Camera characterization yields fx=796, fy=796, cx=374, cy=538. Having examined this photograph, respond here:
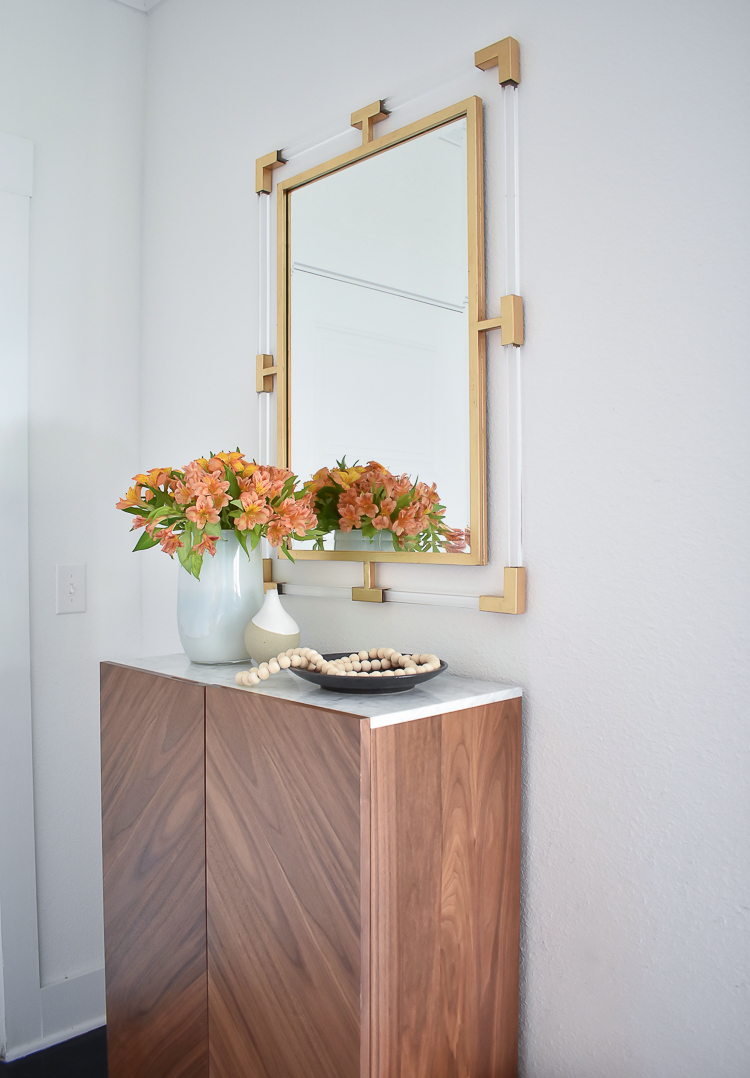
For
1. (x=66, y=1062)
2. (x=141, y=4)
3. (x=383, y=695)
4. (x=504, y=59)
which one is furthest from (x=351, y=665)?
(x=141, y=4)

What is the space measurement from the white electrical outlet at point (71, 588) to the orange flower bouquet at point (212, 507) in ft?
2.10

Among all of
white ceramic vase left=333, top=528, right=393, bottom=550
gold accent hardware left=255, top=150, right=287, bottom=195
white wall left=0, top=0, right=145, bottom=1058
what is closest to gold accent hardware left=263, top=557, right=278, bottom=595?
white ceramic vase left=333, top=528, right=393, bottom=550

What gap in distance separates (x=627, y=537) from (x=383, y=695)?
1.30ft

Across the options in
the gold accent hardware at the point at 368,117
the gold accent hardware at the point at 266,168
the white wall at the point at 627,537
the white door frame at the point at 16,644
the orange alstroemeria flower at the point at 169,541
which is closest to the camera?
the white wall at the point at 627,537

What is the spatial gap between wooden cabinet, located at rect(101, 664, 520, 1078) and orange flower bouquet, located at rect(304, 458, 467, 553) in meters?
0.30

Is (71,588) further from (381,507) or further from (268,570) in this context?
(381,507)

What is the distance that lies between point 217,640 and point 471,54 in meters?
1.03

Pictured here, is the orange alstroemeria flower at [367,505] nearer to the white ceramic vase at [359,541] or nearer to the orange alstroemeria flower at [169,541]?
the white ceramic vase at [359,541]

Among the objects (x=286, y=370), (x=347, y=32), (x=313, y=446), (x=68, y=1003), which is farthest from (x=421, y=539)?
(x=68, y=1003)

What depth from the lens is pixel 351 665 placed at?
1.19 m

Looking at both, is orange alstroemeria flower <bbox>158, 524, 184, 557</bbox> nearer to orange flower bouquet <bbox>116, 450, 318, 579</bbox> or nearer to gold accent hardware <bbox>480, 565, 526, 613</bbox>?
orange flower bouquet <bbox>116, 450, 318, 579</bbox>

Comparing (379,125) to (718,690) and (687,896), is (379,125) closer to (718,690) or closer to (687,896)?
(718,690)

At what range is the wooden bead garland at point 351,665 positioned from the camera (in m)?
1.13

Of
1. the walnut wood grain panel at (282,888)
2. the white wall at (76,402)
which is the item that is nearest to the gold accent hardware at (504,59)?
the walnut wood grain panel at (282,888)
